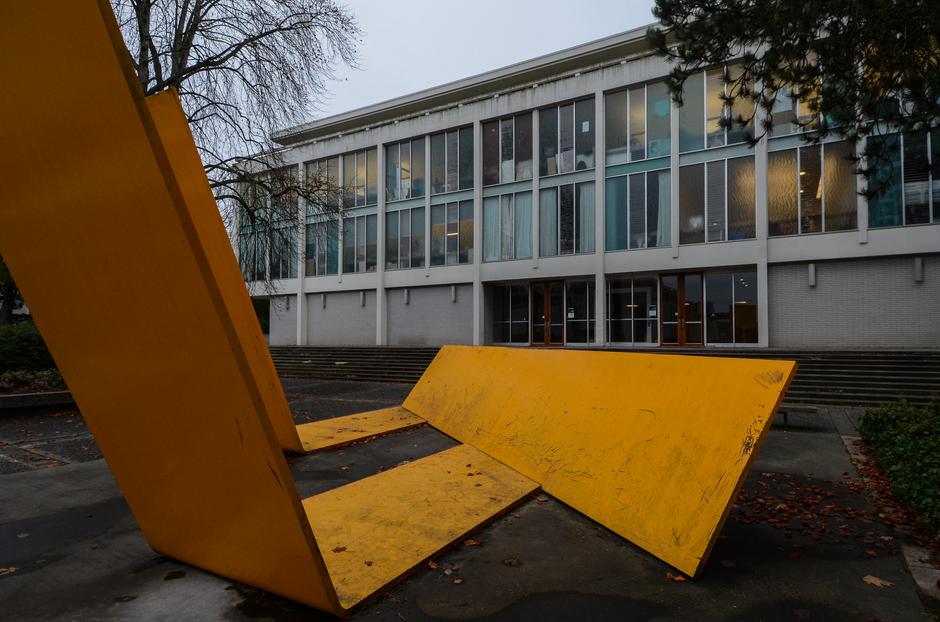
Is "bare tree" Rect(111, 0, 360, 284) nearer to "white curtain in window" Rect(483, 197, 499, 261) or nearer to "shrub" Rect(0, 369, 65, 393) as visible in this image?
"shrub" Rect(0, 369, 65, 393)

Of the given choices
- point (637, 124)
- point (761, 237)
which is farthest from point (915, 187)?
point (637, 124)

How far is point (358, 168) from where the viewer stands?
29.2 m

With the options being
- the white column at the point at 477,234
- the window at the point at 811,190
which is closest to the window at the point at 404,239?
the white column at the point at 477,234

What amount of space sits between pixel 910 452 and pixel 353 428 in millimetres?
7489

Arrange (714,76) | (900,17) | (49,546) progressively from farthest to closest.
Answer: (714,76) < (900,17) < (49,546)

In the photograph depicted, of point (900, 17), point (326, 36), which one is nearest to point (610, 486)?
point (900, 17)

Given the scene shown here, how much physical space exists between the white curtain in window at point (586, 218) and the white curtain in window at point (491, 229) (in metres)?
4.22

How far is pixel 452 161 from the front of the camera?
26.0 meters

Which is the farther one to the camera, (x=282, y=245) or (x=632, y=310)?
(x=632, y=310)

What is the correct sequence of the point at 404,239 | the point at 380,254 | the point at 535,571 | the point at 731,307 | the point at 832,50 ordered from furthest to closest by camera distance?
the point at 380,254 < the point at 404,239 < the point at 731,307 < the point at 832,50 < the point at 535,571

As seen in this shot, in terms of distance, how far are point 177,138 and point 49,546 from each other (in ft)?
12.5

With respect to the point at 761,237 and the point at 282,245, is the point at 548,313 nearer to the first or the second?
the point at 761,237

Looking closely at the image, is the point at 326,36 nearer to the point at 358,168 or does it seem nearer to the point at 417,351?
the point at 417,351

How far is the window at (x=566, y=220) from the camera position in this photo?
22.0 m
